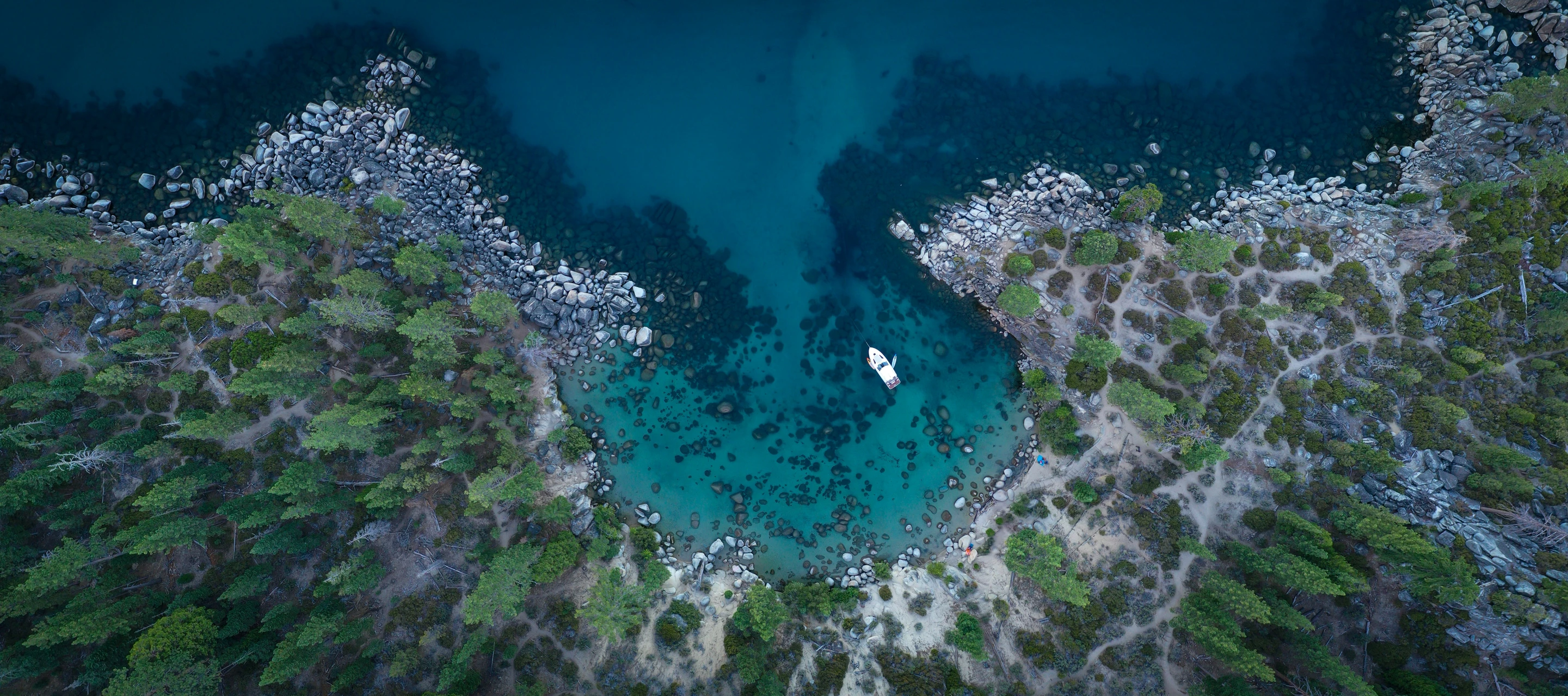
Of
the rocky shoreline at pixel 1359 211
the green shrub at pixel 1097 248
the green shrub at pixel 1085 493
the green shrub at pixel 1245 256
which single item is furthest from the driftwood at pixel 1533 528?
the green shrub at pixel 1097 248

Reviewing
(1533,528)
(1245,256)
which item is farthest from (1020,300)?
(1533,528)

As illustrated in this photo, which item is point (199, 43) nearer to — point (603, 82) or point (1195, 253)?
point (603, 82)

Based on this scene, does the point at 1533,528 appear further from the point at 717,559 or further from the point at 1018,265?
the point at 717,559

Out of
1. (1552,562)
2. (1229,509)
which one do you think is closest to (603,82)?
(1229,509)

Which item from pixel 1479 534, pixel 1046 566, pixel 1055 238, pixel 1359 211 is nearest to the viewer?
pixel 1479 534

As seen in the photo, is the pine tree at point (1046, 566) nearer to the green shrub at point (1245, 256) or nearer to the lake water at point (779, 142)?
the lake water at point (779, 142)

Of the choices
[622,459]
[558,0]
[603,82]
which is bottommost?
[622,459]
